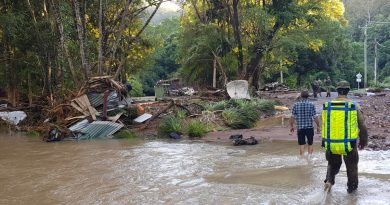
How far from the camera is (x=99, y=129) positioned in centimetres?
1684

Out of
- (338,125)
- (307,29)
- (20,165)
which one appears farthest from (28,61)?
(338,125)

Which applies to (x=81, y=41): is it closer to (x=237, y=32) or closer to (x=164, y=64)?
(x=237, y=32)

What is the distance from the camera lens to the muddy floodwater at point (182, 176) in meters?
7.30

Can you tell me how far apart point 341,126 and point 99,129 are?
11.8m

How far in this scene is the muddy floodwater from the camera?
7.30 metres

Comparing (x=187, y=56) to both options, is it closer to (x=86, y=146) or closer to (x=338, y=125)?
(x=86, y=146)

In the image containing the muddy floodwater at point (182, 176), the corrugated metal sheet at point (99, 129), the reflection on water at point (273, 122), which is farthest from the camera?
the reflection on water at point (273, 122)

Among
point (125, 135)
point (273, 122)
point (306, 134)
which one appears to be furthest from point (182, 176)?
point (273, 122)

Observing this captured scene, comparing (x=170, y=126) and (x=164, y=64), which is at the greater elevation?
(x=164, y=64)

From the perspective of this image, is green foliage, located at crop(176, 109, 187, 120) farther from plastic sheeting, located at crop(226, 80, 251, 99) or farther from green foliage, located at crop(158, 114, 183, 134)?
plastic sheeting, located at crop(226, 80, 251, 99)

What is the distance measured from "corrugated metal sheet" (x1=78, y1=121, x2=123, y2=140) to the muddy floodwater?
2.76 meters

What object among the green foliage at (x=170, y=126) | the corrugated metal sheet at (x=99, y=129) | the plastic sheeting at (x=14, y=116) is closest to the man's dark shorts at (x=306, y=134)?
the green foliage at (x=170, y=126)

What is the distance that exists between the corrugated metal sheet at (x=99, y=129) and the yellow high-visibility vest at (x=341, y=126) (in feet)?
37.8

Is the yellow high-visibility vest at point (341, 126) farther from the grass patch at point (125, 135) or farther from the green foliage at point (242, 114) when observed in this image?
the green foliage at point (242, 114)
